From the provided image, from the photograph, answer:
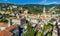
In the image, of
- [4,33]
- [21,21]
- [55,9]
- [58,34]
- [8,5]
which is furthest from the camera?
[55,9]

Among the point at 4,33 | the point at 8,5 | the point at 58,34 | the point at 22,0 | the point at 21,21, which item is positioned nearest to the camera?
the point at 4,33

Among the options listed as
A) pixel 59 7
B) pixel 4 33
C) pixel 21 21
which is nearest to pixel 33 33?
pixel 4 33

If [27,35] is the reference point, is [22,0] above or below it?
above

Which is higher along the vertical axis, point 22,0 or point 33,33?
point 22,0

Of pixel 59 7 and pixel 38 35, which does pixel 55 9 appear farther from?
pixel 38 35

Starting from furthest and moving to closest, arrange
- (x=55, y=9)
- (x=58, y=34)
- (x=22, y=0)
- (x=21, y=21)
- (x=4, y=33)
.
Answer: (x=55, y=9)
(x=22, y=0)
(x=21, y=21)
(x=58, y=34)
(x=4, y=33)

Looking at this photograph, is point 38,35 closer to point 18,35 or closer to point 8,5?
point 18,35

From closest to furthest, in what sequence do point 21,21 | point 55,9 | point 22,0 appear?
1. point 21,21
2. point 22,0
3. point 55,9

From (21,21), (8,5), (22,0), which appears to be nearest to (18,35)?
(21,21)

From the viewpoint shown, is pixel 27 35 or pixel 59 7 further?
pixel 59 7
